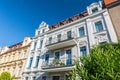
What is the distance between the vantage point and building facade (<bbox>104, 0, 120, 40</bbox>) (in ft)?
48.2

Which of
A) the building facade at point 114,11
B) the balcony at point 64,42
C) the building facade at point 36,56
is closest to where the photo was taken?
the building facade at point 114,11

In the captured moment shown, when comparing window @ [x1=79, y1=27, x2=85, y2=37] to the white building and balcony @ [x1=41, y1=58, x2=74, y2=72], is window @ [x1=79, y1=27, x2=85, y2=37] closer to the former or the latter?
the white building

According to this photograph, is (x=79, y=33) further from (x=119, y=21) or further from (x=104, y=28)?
(x=119, y=21)

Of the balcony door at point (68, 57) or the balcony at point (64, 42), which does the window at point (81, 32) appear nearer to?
the balcony at point (64, 42)

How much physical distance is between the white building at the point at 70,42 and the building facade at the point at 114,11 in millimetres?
543

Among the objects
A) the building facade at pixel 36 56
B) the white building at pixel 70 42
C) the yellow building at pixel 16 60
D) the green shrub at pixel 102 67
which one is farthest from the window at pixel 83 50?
the yellow building at pixel 16 60

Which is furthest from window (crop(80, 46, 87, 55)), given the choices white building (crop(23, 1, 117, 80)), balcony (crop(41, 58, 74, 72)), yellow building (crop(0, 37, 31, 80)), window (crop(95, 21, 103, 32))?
yellow building (crop(0, 37, 31, 80))

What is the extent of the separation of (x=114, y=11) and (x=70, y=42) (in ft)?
24.2

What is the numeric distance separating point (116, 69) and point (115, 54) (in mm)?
1320

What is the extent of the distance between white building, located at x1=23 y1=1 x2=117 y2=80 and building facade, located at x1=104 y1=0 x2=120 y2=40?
1.78ft

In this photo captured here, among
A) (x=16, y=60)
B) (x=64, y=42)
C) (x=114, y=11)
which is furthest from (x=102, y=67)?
(x=16, y=60)

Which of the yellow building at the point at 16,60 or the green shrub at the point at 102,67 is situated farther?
the yellow building at the point at 16,60

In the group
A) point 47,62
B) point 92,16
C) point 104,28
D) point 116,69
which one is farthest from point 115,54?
point 47,62

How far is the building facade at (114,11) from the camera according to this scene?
1468 cm
